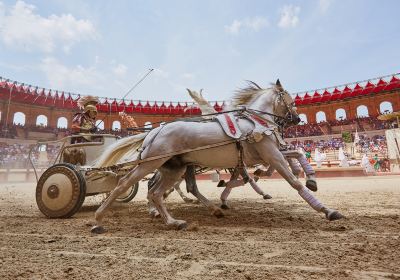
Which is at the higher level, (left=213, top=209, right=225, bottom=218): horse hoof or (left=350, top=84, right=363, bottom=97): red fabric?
(left=350, top=84, right=363, bottom=97): red fabric

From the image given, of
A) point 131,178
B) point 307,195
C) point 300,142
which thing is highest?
point 300,142

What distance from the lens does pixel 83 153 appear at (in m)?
4.45

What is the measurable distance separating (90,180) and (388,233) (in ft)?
13.4

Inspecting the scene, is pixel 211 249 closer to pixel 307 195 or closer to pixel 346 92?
pixel 307 195

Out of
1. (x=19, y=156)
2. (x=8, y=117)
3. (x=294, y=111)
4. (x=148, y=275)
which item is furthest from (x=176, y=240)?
(x=8, y=117)

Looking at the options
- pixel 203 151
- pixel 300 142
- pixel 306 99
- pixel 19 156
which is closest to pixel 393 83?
Result: pixel 306 99

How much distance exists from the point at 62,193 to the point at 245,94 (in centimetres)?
322

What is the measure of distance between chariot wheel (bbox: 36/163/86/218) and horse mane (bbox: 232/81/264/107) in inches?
106

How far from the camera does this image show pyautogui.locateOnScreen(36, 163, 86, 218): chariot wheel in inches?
148

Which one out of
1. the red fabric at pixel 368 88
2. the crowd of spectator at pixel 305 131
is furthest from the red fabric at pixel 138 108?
the red fabric at pixel 368 88

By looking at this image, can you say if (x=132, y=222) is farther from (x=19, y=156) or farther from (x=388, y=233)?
(x=19, y=156)

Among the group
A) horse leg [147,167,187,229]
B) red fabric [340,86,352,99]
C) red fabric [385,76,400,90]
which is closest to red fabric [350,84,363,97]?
red fabric [340,86,352,99]

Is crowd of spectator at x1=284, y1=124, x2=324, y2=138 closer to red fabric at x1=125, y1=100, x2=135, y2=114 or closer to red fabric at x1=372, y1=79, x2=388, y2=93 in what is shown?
red fabric at x1=372, y1=79, x2=388, y2=93

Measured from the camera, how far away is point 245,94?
4070 millimetres
